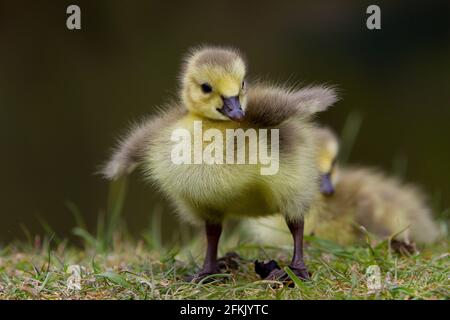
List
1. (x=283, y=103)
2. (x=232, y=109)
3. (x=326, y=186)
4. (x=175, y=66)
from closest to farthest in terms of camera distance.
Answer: (x=232, y=109) → (x=283, y=103) → (x=326, y=186) → (x=175, y=66)

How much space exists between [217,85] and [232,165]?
0.23 metres

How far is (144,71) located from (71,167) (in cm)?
73

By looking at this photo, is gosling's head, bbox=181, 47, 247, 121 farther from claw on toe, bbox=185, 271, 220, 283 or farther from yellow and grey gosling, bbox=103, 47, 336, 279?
claw on toe, bbox=185, 271, 220, 283

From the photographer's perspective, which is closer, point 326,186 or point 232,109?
point 232,109

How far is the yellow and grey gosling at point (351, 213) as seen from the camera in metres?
3.36

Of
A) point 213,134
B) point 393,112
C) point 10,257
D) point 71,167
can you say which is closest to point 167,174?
point 213,134

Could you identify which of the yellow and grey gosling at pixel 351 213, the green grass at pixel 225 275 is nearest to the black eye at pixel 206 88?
the green grass at pixel 225 275

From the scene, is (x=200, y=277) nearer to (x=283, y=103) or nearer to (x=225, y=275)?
(x=225, y=275)

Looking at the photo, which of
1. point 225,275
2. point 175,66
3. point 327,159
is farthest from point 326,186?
point 175,66

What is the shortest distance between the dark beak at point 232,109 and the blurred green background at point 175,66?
2.77 metres

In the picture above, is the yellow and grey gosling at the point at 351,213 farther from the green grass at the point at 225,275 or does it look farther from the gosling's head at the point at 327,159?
the green grass at the point at 225,275

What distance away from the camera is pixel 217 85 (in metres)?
2.39

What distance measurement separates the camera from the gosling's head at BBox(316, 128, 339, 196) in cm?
341
